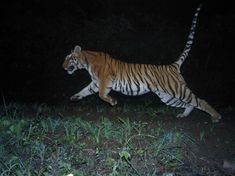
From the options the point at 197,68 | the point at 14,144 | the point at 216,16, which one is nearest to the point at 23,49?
the point at 197,68

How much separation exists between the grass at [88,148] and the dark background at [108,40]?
4703 millimetres

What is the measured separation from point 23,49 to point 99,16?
2.90 metres

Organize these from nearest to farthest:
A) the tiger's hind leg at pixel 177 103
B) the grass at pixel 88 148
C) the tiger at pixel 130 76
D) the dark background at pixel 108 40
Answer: the grass at pixel 88 148 → the tiger at pixel 130 76 → the tiger's hind leg at pixel 177 103 → the dark background at pixel 108 40

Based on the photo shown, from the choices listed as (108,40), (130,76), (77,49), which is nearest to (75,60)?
(77,49)

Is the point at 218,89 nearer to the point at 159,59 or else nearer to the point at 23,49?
the point at 159,59

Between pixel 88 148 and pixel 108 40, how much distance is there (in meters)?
7.04

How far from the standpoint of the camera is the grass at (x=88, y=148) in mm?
4793

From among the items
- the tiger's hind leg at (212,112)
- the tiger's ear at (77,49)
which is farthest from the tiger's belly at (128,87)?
the tiger's hind leg at (212,112)

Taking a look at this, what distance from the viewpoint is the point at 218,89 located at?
1079 centimetres

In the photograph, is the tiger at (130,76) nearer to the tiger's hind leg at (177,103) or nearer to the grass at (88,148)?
the tiger's hind leg at (177,103)

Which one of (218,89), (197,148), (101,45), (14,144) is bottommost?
(218,89)

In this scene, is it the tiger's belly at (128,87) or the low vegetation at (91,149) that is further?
the tiger's belly at (128,87)

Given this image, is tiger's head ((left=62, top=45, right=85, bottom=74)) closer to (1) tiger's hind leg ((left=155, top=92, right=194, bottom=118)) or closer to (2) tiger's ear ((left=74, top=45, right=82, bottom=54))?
(2) tiger's ear ((left=74, top=45, right=82, bottom=54))

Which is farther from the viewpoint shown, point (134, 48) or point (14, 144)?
point (134, 48)
